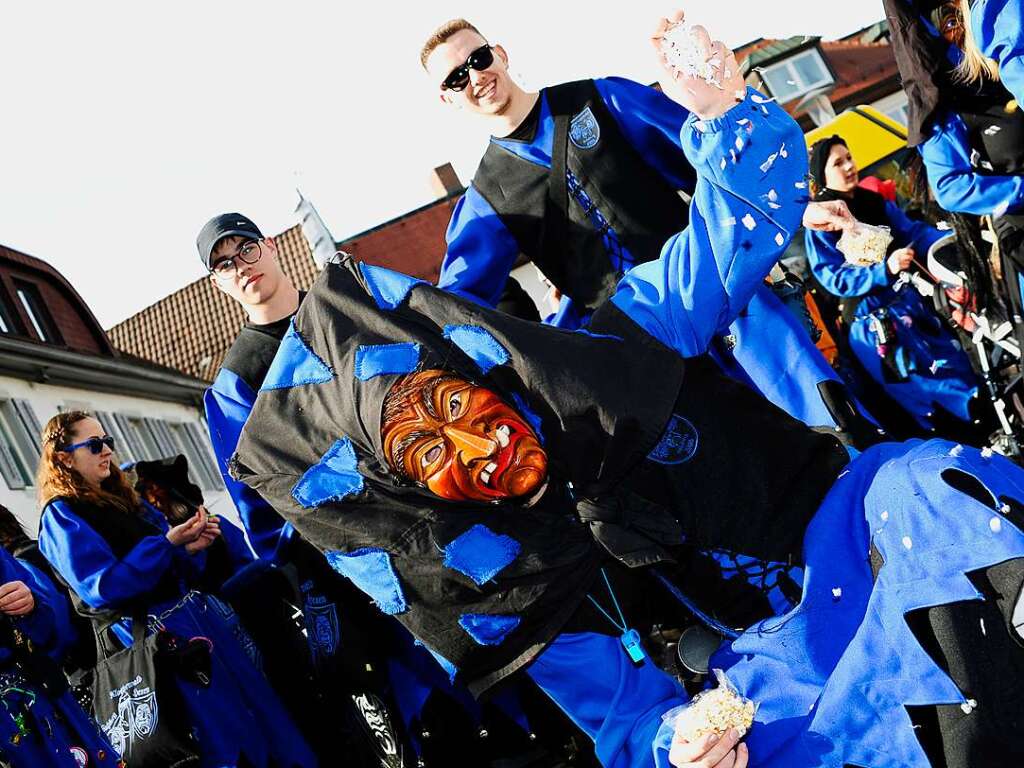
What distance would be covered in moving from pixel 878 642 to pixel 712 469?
49cm

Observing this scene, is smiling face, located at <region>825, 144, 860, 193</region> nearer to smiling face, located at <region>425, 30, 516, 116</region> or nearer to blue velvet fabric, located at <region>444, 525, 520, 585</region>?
smiling face, located at <region>425, 30, 516, 116</region>

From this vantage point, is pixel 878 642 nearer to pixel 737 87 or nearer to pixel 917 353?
pixel 737 87

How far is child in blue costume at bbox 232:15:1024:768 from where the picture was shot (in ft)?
7.66

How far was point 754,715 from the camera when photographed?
2.50 metres

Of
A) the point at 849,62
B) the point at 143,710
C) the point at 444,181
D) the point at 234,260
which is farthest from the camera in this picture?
the point at 444,181

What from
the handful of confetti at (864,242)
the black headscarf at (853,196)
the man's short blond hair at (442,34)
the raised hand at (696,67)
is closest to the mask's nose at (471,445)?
the raised hand at (696,67)

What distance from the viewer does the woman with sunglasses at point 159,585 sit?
4969mm

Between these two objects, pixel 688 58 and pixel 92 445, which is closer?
pixel 688 58

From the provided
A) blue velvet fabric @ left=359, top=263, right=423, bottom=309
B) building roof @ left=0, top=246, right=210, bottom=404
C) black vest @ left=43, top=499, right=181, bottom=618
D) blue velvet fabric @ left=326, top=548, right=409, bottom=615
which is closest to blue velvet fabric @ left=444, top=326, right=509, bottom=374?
blue velvet fabric @ left=359, top=263, right=423, bottom=309

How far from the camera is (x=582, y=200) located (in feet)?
13.2

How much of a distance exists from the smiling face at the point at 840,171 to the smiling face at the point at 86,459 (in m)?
4.31

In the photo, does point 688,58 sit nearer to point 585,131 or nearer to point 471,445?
point 471,445

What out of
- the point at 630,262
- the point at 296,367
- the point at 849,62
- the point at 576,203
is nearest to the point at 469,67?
the point at 576,203

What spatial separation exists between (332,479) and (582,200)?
1.76 m
